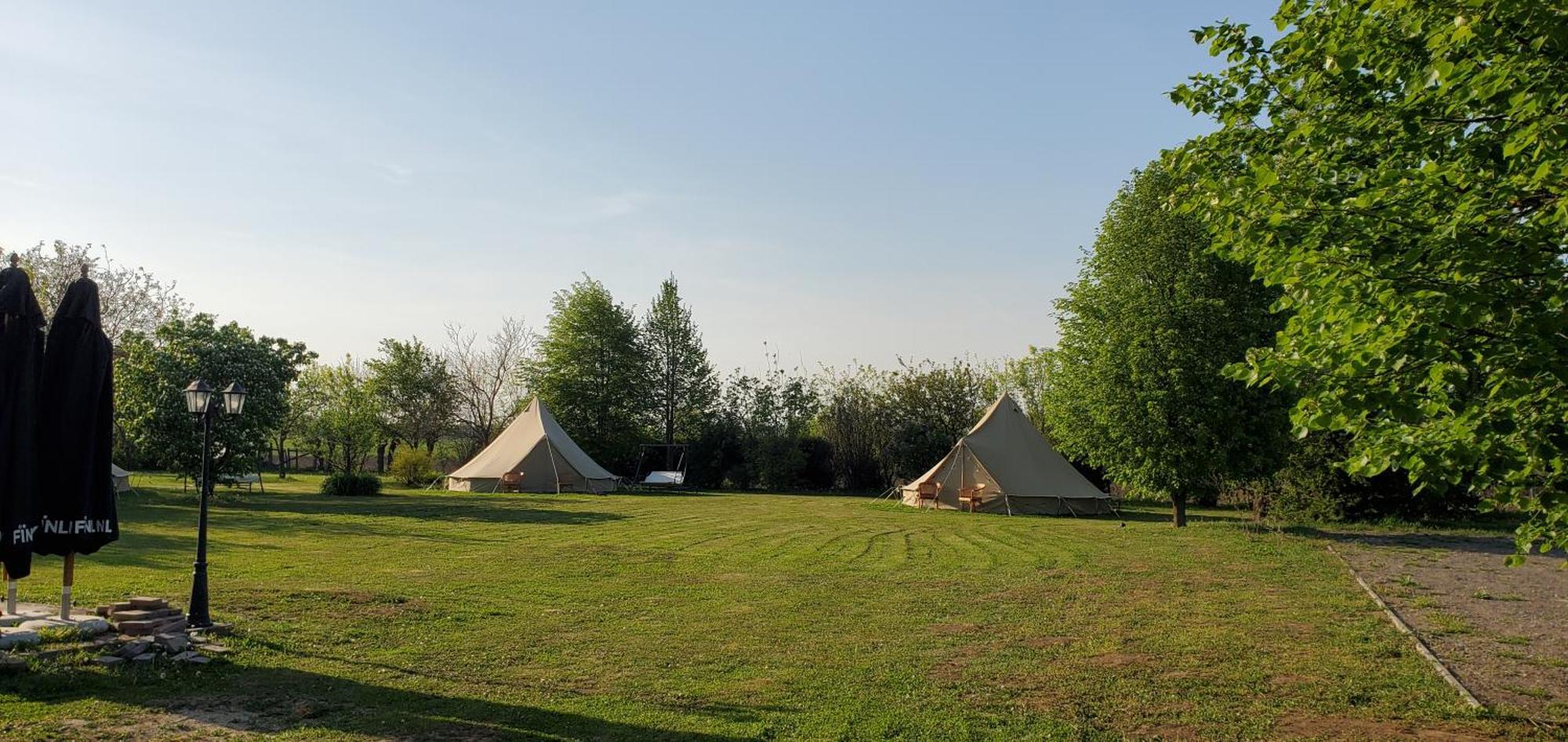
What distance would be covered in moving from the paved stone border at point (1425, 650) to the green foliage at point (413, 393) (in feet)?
132

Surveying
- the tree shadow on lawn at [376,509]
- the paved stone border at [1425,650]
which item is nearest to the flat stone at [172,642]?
the paved stone border at [1425,650]

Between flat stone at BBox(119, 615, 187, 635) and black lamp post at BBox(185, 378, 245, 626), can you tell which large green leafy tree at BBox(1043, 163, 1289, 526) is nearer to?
black lamp post at BBox(185, 378, 245, 626)

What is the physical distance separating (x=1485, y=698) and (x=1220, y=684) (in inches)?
65.1

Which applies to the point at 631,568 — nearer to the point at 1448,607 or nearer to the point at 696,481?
the point at 1448,607

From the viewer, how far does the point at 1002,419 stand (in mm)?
26438

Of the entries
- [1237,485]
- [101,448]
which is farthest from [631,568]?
[1237,485]

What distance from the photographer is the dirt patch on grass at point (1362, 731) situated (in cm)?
563

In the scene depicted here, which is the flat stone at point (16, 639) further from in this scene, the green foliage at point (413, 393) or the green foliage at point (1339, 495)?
the green foliage at point (413, 393)

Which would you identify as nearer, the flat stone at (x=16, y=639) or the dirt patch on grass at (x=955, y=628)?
the flat stone at (x=16, y=639)

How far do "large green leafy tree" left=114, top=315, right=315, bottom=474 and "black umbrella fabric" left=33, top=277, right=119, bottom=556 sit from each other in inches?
651

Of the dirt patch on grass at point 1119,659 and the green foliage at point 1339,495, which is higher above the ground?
the green foliage at point 1339,495

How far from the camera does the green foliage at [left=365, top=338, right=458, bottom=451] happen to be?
144 feet

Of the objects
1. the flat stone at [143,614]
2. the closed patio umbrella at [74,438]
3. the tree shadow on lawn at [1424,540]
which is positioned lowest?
the tree shadow on lawn at [1424,540]

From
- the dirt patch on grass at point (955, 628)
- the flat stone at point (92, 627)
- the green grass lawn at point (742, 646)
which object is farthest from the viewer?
the dirt patch on grass at point (955, 628)
